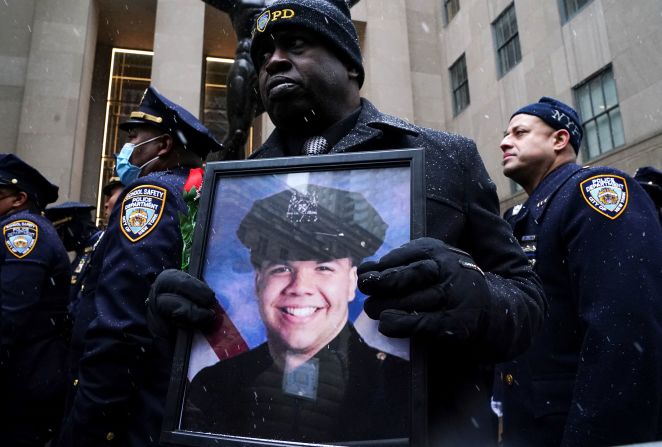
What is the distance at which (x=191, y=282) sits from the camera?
1.46 m

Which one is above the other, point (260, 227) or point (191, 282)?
point (260, 227)

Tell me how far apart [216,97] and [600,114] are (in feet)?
42.6

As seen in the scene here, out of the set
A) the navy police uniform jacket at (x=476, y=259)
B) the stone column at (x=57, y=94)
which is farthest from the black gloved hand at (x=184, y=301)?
the stone column at (x=57, y=94)

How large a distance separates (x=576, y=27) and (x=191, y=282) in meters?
15.4

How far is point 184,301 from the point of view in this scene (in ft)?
4.74

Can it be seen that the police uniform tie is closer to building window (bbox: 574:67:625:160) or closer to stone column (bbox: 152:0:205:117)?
building window (bbox: 574:67:625:160)

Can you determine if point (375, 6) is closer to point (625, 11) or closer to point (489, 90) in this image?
point (489, 90)

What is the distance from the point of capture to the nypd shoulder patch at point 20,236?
14.4ft

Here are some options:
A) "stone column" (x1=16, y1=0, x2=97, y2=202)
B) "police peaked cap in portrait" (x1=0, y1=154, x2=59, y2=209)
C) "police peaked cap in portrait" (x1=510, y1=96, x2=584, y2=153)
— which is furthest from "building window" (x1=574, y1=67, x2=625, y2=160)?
"stone column" (x1=16, y1=0, x2=97, y2=202)

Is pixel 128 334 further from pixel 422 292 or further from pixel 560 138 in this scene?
pixel 560 138

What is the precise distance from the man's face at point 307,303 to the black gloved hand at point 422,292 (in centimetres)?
9

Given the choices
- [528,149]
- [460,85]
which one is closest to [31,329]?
[528,149]

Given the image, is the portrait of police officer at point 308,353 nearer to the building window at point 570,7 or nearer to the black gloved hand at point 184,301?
the black gloved hand at point 184,301

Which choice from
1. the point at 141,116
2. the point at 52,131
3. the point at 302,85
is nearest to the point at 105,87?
the point at 52,131
